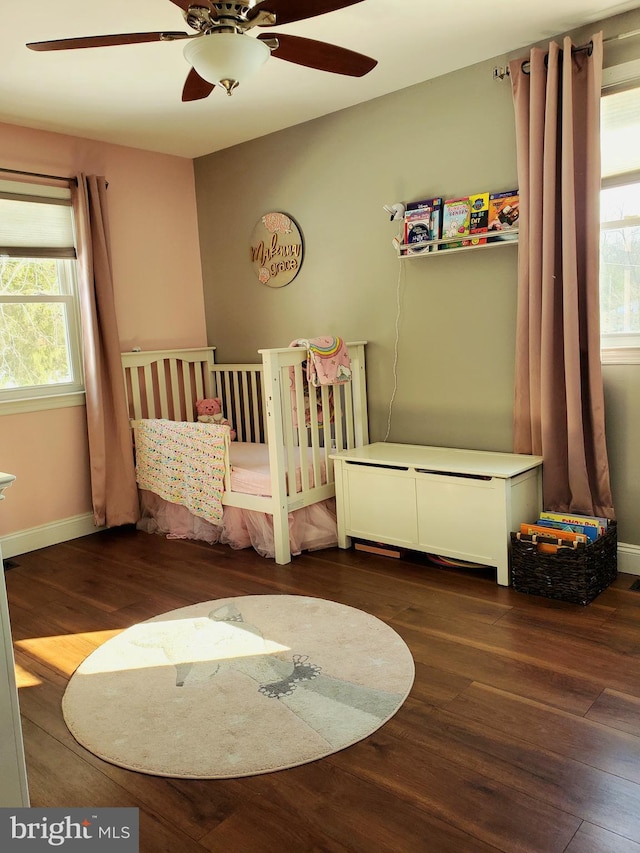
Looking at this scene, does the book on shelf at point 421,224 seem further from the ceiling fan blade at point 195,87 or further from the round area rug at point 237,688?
the round area rug at point 237,688

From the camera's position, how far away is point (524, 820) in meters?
1.55

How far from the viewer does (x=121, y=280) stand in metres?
4.29

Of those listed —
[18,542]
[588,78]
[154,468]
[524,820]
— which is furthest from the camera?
[154,468]

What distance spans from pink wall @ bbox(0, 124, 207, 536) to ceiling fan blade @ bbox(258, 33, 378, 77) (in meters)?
2.25

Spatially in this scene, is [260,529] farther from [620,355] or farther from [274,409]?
[620,355]

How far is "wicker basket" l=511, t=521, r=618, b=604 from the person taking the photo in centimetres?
267

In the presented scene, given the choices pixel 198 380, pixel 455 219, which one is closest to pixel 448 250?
pixel 455 219

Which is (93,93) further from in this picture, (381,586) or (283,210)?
(381,586)

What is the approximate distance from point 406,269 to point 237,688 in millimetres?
2310

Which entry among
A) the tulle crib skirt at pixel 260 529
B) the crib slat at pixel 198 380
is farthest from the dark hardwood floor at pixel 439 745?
the crib slat at pixel 198 380

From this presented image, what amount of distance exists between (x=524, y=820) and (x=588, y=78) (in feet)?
8.94

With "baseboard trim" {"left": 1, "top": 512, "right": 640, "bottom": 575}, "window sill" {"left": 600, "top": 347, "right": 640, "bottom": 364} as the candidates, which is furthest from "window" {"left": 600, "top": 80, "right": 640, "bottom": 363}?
"baseboard trim" {"left": 1, "top": 512, "right": 640, "bottom": 575}

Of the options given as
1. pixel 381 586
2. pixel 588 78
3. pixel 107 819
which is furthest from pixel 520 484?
pixel 107 819

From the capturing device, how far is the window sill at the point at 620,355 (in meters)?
2.89
